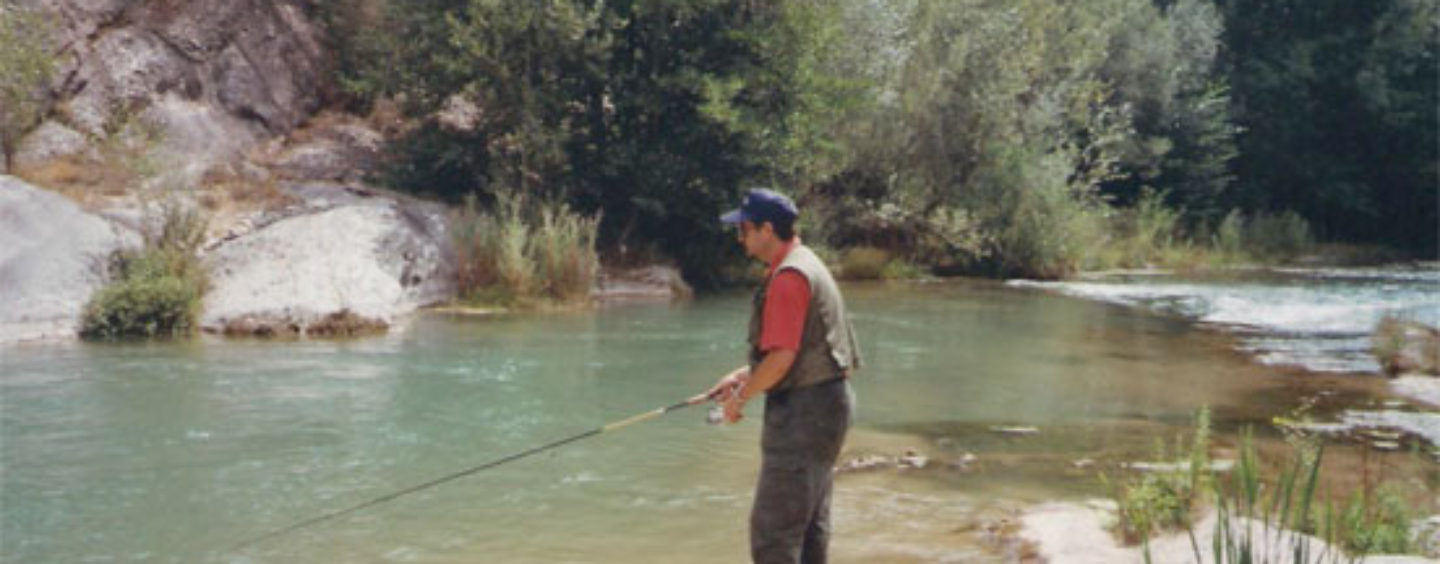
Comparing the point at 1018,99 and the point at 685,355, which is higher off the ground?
the point at 1018,99

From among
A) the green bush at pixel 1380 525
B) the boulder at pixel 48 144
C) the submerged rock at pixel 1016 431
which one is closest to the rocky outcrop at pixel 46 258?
the boulder at pixel 48 144

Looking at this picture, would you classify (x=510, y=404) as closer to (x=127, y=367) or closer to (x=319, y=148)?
(x=127, y=367)

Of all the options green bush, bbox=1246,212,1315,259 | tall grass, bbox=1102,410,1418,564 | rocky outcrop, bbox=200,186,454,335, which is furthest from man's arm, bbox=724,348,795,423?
green bush, bbox=1246,212,1315,259

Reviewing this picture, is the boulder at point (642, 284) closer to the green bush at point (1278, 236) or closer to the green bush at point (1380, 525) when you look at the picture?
the green bush at point (1380, 525)

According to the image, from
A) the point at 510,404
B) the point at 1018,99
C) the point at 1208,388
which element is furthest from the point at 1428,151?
the point at 510,404

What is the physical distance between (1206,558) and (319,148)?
63.7 ft

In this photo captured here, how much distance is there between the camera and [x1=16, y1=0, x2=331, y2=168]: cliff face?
20500 millimetres

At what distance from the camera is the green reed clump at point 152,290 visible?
47.1 feet

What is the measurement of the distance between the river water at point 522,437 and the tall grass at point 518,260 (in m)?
1.90

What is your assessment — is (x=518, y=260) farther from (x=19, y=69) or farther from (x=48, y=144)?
(x=19, y=69)

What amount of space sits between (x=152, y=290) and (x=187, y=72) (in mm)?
9266

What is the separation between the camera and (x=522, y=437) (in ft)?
32.0

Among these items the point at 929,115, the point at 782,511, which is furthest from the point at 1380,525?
the point at 929,115

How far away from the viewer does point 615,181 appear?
21.7 metres
